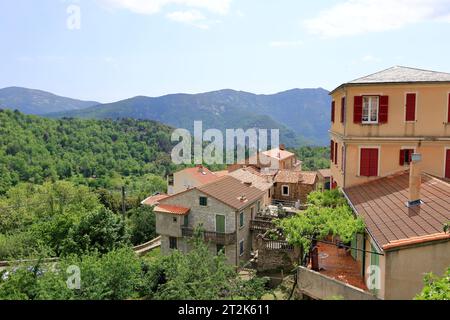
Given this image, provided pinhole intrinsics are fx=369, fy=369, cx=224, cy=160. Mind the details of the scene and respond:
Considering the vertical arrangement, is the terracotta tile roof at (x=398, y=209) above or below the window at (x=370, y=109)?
below

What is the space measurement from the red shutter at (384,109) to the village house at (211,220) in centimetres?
1288

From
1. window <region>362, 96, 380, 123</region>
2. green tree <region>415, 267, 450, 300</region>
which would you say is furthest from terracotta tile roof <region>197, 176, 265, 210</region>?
green tree <region>415, 267, 450, 300</region>

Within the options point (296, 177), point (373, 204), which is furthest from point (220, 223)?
point (296, 177)

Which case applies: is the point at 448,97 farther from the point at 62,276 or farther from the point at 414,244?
the point at 62,276

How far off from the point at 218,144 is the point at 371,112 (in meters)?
88.0

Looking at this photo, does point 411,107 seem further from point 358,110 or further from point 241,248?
point 241,248

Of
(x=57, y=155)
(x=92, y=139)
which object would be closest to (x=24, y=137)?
(x=57, y=155)

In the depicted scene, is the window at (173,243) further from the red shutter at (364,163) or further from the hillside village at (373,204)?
the red shutter at (364,163)

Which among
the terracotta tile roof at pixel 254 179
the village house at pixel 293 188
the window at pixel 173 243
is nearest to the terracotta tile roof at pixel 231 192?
the terracotta tile roof at pixel 254 179

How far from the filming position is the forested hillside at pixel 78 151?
262 ft

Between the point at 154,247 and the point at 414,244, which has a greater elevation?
the point at 414,244

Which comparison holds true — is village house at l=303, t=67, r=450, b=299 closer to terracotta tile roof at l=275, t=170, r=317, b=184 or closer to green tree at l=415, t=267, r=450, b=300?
green tree at l=415, t=267, r=450, b=300

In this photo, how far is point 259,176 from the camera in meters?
39.7

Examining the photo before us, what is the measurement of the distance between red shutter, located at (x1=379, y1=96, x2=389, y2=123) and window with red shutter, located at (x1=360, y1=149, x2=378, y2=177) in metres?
1.52
